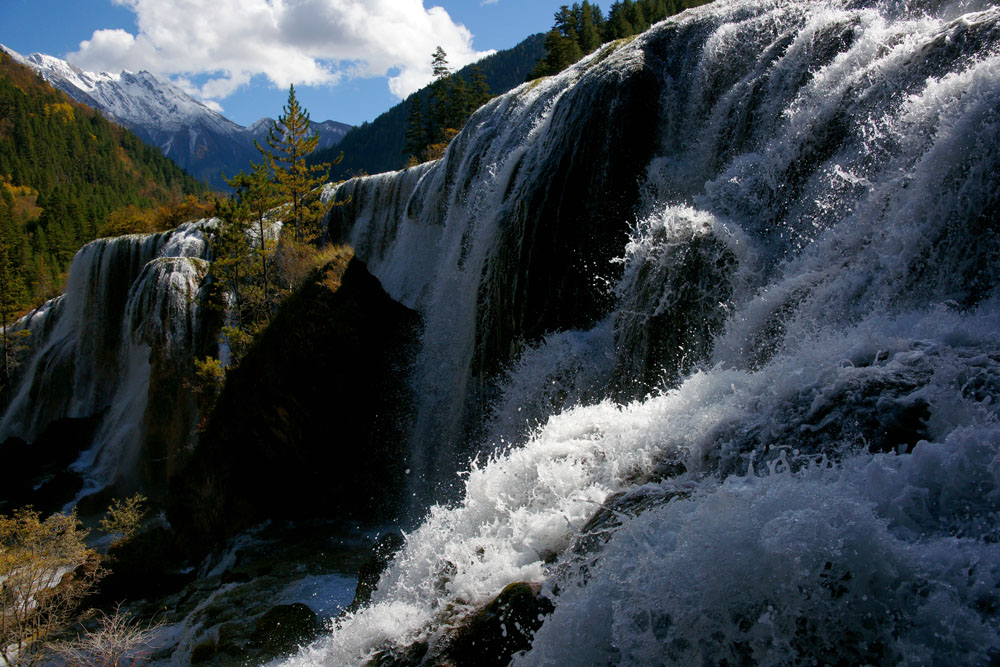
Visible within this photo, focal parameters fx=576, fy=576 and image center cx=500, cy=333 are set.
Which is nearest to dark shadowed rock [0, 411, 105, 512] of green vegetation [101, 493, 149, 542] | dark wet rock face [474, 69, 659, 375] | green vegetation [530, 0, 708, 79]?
green vegetation [101, 493, 149, 542]

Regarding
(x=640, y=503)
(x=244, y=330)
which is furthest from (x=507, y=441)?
(x=244, y=330)

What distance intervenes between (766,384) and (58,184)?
119272 millimetres

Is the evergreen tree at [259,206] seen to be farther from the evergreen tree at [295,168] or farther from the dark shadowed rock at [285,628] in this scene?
the dark shadowed rock at [285,628]

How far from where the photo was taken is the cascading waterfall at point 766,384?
252cm

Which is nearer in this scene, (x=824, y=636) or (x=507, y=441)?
(x=824, y=636)

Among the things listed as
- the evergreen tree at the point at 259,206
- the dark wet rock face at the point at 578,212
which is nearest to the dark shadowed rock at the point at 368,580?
the dark wet rock face at the point at 578,212

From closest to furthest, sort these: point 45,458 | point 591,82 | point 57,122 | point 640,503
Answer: point 640,503
point 591,82
point 45,458
point 57,122

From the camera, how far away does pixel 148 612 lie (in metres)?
11.7

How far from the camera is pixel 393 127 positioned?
154 metres

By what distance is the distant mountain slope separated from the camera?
150m

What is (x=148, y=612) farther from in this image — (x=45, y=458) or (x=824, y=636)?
(x=45, y=458)

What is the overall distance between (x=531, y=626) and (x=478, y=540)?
1.49 m

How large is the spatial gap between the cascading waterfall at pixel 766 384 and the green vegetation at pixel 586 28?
1219 inches

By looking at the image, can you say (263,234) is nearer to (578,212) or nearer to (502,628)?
(578,212)
